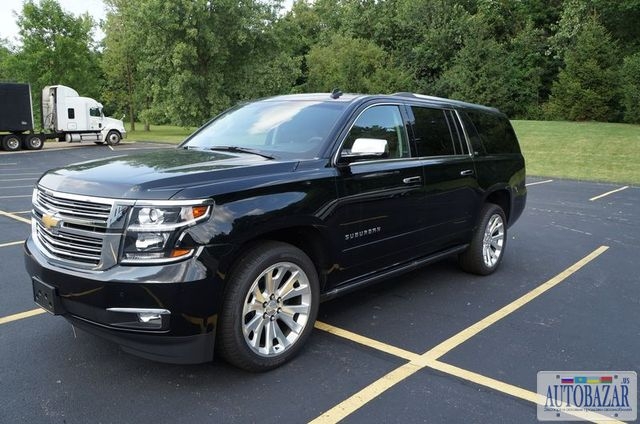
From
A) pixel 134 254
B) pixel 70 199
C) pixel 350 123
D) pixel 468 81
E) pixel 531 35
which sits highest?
pixel 531 35

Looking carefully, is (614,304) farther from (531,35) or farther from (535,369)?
(531,35)

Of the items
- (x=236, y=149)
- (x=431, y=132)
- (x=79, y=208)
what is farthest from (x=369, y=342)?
(x=79, y=208)

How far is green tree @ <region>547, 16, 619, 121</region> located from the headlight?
120 feet

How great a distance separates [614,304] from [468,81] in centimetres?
3757

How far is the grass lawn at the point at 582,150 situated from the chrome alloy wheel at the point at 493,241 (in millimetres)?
11993

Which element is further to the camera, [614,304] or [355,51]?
[355,51]

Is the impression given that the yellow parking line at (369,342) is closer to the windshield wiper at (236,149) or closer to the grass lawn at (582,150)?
the windshield wiper at (236,149)

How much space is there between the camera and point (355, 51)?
42.5 m

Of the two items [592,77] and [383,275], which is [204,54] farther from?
[383,275]

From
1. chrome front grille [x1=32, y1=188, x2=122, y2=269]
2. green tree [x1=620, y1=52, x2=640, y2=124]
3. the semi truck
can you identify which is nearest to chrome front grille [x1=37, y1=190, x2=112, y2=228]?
chrome front grille [x1=32, y1=188, x2=122, y2=269]

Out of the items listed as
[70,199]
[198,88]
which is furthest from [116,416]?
[198,88]

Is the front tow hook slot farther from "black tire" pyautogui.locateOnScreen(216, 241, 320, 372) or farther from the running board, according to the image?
the running board

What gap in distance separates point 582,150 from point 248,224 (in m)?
23.6

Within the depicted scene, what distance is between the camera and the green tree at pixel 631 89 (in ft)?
102
